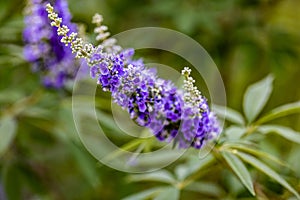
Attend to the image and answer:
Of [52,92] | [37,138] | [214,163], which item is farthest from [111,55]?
[37,138]

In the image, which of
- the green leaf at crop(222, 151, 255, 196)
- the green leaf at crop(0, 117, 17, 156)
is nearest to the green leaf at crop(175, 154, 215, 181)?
the green leaf at crop(222, 151, 255, 196)

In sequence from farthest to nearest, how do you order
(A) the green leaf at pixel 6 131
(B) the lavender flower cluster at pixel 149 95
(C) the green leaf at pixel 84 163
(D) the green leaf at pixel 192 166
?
(C) the green leaf at pixel 84 163 < (A) the green leaf at pixel 6 131 < (D) the green leaf at pixel 192 166 < (B) the lavender flower cluster at pixel 149 95

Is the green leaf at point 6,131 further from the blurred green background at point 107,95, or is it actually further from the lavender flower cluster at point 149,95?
the lavender flower cluster at point 149,95

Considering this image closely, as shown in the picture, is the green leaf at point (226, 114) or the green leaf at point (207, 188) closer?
the green leaf at point (226, 114)

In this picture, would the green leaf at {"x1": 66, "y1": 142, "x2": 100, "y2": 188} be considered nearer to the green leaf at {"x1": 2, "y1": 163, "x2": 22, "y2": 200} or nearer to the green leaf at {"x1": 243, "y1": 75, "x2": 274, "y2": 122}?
the green leaf at {"x1": 2, "y1": 163, "x2": 22, "y2": 200}

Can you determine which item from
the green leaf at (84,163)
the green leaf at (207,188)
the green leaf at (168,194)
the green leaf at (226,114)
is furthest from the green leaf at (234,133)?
the green leaf at (84,163)

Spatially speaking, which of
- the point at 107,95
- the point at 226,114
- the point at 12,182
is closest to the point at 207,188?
the point at 226,114
